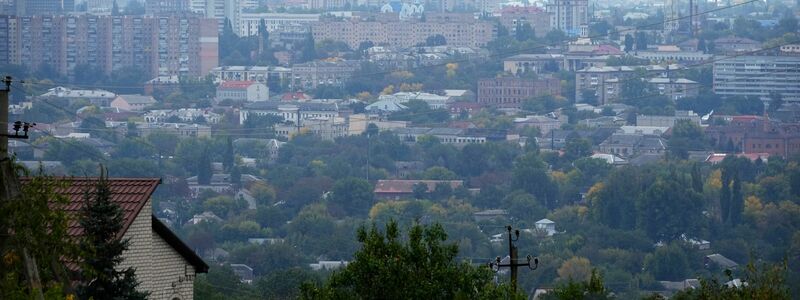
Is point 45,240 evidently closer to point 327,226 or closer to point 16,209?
point 16,209

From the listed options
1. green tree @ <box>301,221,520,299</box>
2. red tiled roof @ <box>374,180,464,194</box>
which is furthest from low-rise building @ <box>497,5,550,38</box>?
green tree @ <box>301,221,520,299</box>

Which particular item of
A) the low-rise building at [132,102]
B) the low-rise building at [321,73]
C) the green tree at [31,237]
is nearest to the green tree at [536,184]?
the low-rise building at [132,102]

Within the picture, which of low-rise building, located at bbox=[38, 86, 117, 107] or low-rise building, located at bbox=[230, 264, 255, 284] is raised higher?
low-rise building, located at bbox=[38, 86, 117, 107]

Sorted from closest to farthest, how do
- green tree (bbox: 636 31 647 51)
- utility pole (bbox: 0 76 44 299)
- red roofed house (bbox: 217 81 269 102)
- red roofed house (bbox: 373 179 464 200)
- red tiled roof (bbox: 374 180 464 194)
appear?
utility pole (bbox: 0 76 44 299), red roofed house (bbox: 373 179 464 200), red tiled roof (bbox: 374 180 464 194), red roofed house (bbox: 217 81 269 102), green tree (bbox: 636 31 647 51)

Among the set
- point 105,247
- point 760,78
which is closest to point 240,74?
point 760,78

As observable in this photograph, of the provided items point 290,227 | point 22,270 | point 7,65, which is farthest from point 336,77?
point 22,270

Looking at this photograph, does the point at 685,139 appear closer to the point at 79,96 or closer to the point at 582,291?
the point at 79,96

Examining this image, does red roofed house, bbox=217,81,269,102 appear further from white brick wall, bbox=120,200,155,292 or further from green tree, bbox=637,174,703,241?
white brick wall, bbox=120,200,155,292

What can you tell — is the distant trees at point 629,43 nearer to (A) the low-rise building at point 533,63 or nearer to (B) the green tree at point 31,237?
(A) the low-rise building at point 533,63
